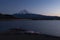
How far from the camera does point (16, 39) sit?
1450cm
